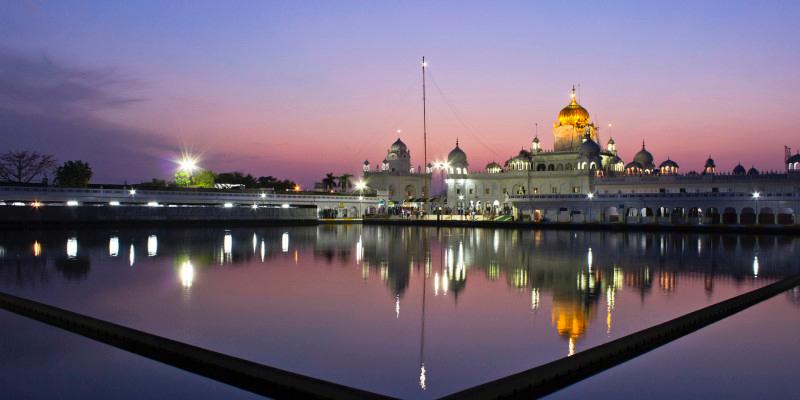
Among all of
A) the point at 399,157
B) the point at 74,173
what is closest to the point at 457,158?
the point at 399,157

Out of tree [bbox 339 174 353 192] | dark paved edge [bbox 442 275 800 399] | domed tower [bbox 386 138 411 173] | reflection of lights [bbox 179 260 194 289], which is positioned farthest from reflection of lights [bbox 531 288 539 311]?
tree [bbox 339 174 353 192]

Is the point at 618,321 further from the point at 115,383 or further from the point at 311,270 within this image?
the point at 311,270

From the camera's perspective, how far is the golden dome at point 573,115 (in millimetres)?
77312

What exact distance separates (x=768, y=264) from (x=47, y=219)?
46.3m

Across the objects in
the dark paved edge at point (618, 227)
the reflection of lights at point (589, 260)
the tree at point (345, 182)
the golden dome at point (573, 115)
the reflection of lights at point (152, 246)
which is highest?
the golden dome at point (573, 115)

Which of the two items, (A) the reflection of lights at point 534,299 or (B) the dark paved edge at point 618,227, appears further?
(B) the dark paved edge at point 618,227

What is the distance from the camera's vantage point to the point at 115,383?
1048 cm

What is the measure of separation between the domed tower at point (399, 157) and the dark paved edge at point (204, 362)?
8448cm

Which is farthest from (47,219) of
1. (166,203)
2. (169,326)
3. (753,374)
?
(753,374)

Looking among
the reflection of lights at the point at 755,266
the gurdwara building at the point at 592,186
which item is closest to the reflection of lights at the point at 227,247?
the reflection of lights at the point at 755,266

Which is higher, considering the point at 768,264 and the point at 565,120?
the point at 565,120

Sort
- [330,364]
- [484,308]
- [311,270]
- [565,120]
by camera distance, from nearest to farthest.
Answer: [330,364], [484,308], [311,270], [565,120]

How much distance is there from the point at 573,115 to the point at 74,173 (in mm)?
54497

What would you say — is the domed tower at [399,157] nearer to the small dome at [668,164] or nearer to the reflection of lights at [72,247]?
the small dome at [668,164]
